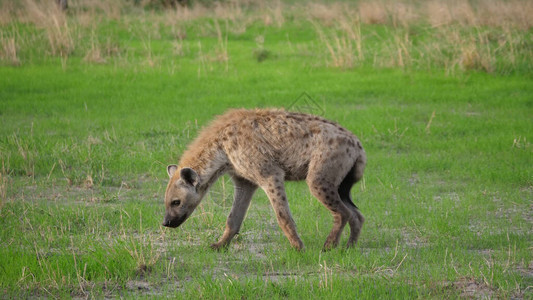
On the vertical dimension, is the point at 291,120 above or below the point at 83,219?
above

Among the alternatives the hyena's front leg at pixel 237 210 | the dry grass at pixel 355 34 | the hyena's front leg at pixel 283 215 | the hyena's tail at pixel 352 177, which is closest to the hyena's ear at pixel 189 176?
the hyena's front leg at pixel 237 210

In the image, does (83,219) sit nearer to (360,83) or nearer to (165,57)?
(360,83)

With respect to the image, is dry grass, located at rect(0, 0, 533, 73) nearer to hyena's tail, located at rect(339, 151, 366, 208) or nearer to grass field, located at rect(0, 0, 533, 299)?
grass field, located at rect(0, 0, 533, 299)

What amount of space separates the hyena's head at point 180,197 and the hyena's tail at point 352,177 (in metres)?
1.06

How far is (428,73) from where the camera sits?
1243cm

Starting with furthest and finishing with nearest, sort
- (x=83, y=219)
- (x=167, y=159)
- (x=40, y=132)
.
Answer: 1. (x=40, y=132)
2. (x=167, y=159)
3. (x=83, y=219)

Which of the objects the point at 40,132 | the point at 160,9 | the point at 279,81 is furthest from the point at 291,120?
the point at 160,9

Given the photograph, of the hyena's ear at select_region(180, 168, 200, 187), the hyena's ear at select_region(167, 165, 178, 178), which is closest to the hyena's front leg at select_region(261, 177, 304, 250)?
the hyena's ear at select_region(180, 168, 200, 187)

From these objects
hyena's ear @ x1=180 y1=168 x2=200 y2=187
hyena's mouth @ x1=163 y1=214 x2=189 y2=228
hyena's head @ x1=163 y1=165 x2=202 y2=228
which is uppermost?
hyena's ear @ x1=180 y1=168 x2=200 y2=187

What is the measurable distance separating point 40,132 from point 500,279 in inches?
247

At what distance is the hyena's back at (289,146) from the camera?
528cm

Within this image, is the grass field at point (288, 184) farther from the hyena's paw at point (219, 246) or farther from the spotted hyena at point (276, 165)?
the spotted hyena at point (276, 165)

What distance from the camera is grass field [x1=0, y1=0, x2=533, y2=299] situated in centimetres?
478

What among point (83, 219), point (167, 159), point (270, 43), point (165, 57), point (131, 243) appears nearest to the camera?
point (131, 243)
